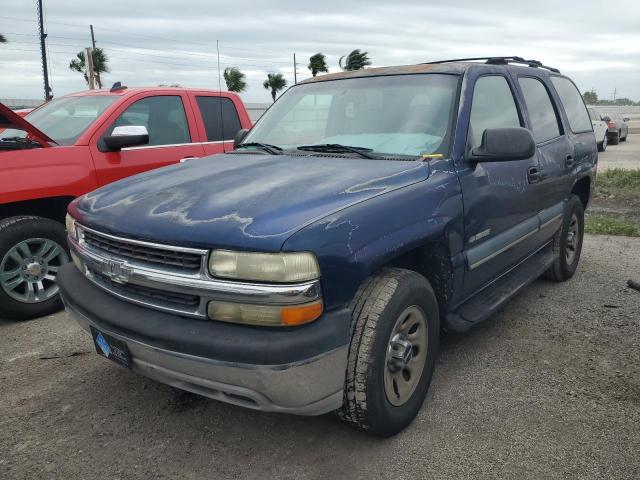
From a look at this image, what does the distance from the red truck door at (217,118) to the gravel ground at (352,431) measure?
8.39 ft

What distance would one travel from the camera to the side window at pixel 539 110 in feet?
13.7

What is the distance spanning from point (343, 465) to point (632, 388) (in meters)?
1.80

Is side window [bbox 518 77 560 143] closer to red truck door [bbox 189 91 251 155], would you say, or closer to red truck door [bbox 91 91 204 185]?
red truck door [bbox 189 91 251 155]

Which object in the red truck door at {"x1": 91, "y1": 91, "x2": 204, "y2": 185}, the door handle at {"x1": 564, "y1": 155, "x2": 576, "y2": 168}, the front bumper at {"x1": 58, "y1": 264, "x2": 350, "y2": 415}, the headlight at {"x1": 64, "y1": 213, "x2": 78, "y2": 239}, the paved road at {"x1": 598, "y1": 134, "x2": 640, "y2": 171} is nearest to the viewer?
the front bumper at {"x1": 58, "y1": 264, "x2": 350, "y2": 415}

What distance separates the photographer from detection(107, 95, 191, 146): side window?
521cm

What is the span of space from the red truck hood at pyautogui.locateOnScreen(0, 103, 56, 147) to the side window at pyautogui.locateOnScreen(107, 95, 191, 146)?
78cm

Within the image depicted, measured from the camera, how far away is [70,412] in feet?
9.96


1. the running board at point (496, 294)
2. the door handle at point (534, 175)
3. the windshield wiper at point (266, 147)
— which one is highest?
the windshield wiper at point (266, 147)

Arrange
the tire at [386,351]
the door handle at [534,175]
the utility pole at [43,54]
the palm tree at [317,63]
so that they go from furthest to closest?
the palm tree at [317,63] → the utility pole at [43,54] → the door handle at [534,175] → the tire at [386,351]

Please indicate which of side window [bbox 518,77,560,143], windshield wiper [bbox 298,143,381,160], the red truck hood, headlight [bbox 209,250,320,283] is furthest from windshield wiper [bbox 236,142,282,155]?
side window [bbox 518,77,560,143]

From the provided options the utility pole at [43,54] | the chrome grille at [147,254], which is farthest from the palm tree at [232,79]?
the utility pole at [43,54]

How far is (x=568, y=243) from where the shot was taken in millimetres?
5160

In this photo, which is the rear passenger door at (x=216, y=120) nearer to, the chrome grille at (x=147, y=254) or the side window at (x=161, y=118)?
the side window at (x=161, y=118)

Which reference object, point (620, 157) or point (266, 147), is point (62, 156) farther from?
point (620, 157)
